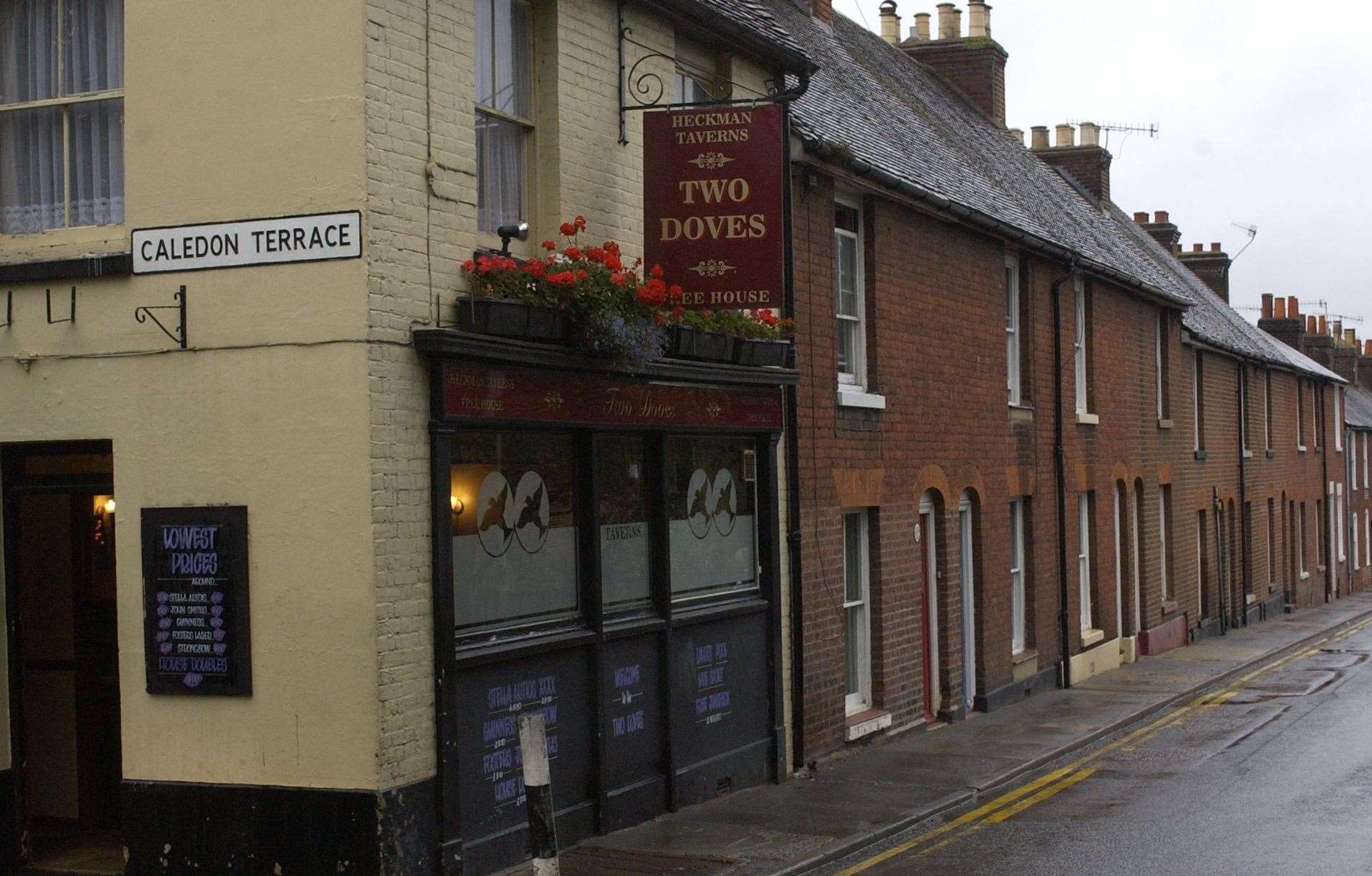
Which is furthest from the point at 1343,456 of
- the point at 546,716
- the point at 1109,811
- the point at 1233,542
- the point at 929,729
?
the point at 546,716

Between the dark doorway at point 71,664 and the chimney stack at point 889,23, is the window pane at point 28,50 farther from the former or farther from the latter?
the chimney stack at point 889,23

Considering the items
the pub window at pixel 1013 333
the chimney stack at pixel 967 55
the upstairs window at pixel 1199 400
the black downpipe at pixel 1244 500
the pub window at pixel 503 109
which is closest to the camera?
the pub window at pixel 503 109

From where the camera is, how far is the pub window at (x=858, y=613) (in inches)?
624

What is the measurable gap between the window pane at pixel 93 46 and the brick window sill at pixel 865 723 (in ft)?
29.3

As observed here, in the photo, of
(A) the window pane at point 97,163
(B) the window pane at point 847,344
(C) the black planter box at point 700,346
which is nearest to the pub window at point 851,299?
(B) the window pane at point 847,344

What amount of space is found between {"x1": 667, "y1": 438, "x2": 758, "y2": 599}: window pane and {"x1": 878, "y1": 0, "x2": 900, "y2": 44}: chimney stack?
56.7ft

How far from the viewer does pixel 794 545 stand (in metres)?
14.0

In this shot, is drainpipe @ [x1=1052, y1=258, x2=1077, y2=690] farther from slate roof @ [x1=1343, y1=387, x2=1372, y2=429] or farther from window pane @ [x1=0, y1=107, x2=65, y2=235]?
slate roof @ [x1=1343, y1=387, x2=1372, y2=429]

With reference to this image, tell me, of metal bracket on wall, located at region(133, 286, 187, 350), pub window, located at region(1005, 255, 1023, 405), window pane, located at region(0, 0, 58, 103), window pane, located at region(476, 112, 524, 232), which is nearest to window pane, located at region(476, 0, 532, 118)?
window pane, located at region(476, 112, 524, 232)

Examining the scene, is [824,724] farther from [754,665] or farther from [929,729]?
[929,729]

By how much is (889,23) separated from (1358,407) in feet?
120

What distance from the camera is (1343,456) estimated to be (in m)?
52.2

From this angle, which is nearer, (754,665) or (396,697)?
(396,697)

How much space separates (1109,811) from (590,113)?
679 centimetres
